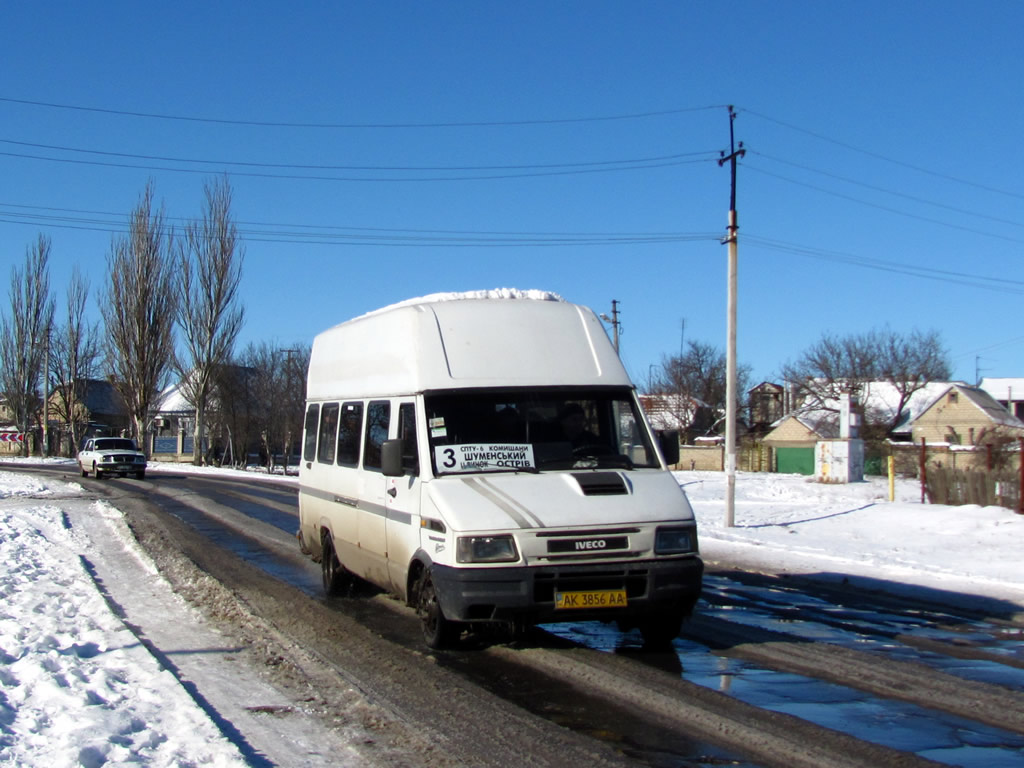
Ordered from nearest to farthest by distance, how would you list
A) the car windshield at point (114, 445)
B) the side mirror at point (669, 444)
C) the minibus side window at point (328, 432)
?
1. the side mirror at point (669, 444)
2. the minibus side window at point (328, 432)
3. the car windshield at point (114, 445)

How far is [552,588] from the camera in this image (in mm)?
7141

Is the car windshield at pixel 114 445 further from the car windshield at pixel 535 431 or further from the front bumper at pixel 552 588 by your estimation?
the front bumper at pixel 552 588

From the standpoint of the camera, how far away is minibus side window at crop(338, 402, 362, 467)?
32.4ft

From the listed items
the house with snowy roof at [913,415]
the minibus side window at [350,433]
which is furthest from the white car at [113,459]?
the house with snowy roof at [913,415]

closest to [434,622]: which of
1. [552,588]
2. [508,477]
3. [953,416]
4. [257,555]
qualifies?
[552,588]

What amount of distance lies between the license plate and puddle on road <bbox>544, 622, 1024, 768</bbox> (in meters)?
0.65

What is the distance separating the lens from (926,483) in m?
22.0

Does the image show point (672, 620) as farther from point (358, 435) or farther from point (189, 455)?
point (189, 455)

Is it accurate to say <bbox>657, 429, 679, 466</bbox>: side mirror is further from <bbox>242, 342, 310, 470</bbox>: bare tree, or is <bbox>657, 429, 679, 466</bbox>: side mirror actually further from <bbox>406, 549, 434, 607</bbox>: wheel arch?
<bbox>242, 342, 310, 470</bbox>: bare tree

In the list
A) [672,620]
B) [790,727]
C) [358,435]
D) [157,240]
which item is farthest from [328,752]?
[157,240]

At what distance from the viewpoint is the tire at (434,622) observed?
767 cm

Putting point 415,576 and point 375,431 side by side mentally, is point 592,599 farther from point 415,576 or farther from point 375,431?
point 375,431

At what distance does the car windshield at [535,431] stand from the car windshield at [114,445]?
33816 millimetres

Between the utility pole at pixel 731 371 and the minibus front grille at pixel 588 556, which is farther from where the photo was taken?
the utility pole at pixel 731 371
